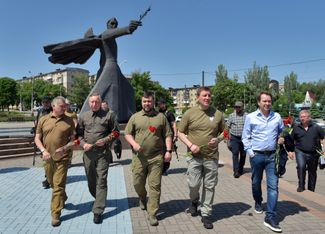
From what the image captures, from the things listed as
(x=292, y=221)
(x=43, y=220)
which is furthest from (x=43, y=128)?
(x=292, y=221)

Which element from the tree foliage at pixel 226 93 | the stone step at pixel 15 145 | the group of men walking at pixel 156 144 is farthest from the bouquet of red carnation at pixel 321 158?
the tree foliage at pixel 226 93

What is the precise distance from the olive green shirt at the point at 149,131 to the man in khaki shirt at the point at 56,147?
2.90 ft

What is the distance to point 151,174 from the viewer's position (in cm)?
503

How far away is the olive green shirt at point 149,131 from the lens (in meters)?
5.03

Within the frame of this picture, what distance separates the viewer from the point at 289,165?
1179 centimetres

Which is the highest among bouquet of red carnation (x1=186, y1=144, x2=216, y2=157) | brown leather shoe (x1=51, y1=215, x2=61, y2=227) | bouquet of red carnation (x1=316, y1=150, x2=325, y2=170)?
bouquet of red carnation (x1=186, y1=144, x2=216, y2=157)

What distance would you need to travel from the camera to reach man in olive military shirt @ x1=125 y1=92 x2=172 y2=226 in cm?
499

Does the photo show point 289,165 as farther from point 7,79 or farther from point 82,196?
point 7,79

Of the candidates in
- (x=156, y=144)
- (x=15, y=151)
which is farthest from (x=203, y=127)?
(x=15, y=151)

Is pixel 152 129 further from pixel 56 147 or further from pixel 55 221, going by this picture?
pixel 55 221

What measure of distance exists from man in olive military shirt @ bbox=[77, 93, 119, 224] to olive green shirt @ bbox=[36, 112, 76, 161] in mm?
217

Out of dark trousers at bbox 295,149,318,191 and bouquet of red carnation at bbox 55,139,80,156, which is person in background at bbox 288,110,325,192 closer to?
dark trousers at bbox 295,149,318,191

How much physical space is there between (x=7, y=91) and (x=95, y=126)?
89.3 meters

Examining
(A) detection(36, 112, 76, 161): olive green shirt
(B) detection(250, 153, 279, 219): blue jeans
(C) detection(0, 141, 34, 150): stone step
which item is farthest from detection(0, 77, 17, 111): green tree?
(B) detection(250, 153, 279, 219): blue jeans
